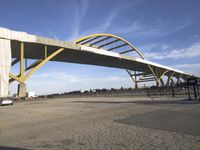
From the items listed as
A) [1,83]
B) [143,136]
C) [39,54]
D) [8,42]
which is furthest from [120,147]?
[39,54]

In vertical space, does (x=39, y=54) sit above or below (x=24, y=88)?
above

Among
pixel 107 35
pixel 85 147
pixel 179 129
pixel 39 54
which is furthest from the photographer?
pixel 107 35

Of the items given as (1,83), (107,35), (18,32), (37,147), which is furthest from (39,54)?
(37,147)

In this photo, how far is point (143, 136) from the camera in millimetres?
5121

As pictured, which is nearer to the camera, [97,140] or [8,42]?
[97,140]

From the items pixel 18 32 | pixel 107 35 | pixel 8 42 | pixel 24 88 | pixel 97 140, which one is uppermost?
pixel 107 35

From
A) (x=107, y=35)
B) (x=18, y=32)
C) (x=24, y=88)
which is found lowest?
(x=24, y=88)

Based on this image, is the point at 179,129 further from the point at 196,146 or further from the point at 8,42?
the point at 8,42

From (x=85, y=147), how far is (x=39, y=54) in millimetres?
48067

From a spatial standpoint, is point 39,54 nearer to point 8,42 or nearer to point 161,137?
point 8,42

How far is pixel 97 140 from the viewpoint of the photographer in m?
4.92

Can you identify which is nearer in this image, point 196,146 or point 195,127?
point 196,146

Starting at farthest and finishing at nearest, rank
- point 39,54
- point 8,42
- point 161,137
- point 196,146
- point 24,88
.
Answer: point 39,54
point 24,88
point 8,42
point 161,137
point 196,146

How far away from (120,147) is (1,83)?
30.0 m
